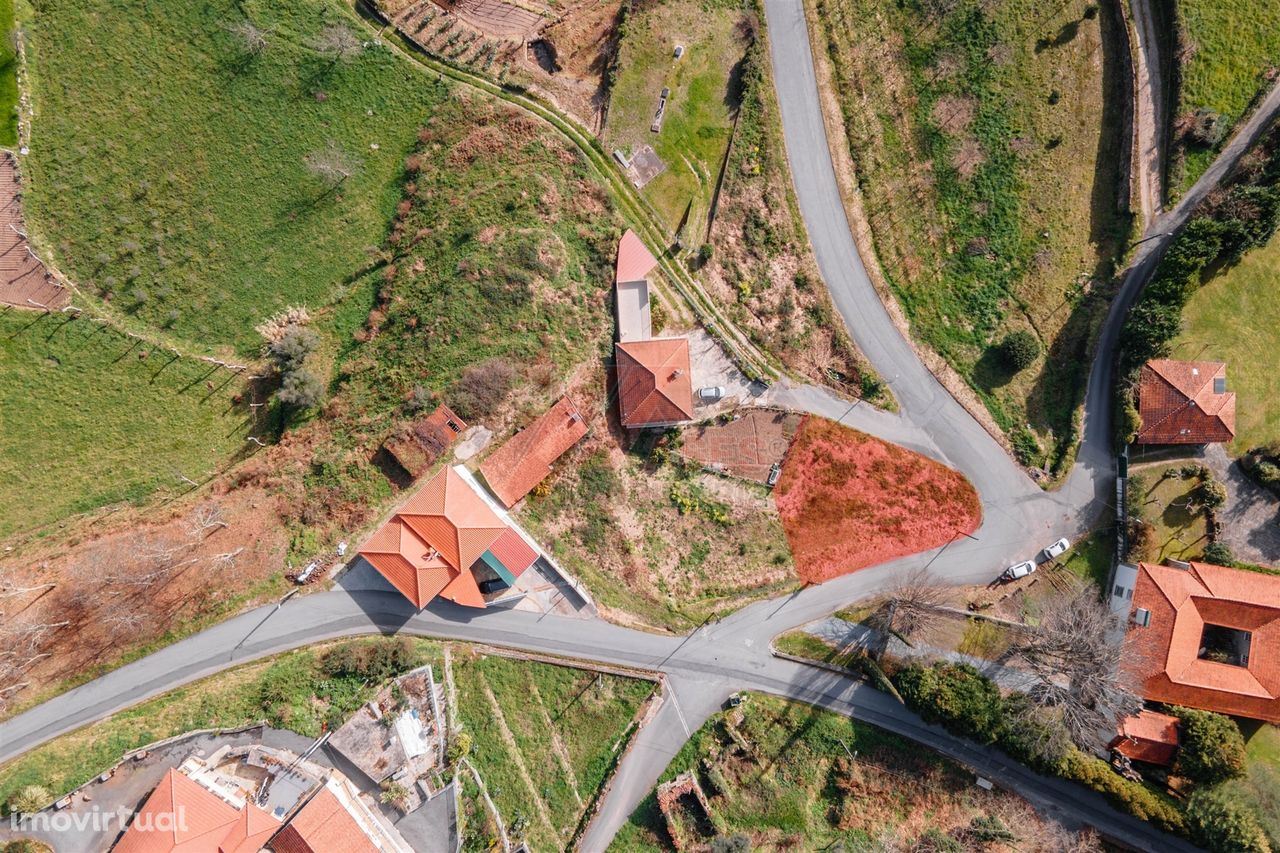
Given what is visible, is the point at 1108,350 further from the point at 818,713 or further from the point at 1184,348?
the point at 818,713

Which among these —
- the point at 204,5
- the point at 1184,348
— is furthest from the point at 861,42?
the point at 204,5

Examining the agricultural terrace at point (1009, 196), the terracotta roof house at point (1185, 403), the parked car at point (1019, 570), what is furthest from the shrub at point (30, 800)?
the terracotta roof house at point (1185, 403)

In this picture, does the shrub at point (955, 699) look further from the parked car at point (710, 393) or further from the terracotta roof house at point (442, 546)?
the terracotta roof house at point (442, 546)

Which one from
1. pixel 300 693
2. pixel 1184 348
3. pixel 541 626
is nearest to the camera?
pixel 300 693

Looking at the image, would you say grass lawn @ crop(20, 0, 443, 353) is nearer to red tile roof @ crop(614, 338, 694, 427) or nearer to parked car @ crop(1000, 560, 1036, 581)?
red tile roof @ crop(614, 338, 694, 427)

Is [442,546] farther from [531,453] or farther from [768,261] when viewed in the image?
[768,261]

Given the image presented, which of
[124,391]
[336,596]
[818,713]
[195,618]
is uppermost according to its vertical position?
[124,391]
